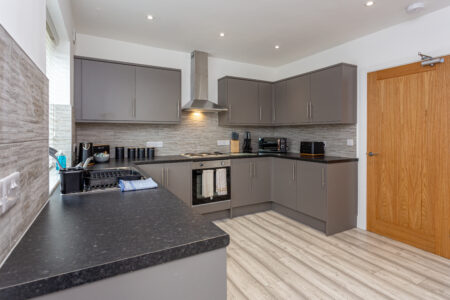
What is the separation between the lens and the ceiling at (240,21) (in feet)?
8.07

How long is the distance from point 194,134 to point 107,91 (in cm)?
142

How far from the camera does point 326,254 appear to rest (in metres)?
2.52


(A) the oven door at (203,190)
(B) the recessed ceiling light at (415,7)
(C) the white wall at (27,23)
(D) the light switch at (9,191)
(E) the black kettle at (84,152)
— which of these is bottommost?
(A) the oven door at (203,190)

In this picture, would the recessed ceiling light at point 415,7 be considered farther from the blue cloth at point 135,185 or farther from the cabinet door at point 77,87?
the cabinet door at point 77,87

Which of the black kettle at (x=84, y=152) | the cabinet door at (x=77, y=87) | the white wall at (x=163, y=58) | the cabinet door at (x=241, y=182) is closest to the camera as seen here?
the black kettle at (x=84, y=152)

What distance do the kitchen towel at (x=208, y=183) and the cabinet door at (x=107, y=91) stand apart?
1.26 meters

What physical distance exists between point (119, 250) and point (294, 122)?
11.6 ft

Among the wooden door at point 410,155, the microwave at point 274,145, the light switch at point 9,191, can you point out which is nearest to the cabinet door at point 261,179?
the microwave at point 274,145

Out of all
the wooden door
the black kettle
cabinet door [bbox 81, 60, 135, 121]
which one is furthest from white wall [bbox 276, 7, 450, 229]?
the black kettle

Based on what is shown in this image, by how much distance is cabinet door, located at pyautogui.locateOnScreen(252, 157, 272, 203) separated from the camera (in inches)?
150

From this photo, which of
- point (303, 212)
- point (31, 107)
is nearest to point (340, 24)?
point (303, 212)

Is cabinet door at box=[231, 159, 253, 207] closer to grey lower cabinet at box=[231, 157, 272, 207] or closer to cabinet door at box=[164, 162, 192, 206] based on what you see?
grey lower cabinet at box=[231, 157, 272, 207]

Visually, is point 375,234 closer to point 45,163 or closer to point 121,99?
point 45,163

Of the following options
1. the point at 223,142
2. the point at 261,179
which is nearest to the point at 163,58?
the point at 223,142
